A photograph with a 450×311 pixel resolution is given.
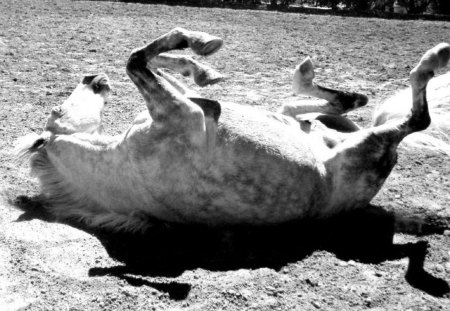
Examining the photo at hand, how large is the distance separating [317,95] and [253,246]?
61.1 inches

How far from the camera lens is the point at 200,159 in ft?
9.87

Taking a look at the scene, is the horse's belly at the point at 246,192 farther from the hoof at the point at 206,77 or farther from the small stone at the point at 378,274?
the hoof at the point at 206,77

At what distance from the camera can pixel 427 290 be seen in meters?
2.71

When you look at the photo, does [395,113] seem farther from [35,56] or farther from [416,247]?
[35,56]

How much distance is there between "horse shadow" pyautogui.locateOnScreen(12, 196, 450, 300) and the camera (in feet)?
9.53

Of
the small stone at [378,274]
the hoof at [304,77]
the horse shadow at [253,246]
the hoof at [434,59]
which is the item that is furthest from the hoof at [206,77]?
the small stone at [378,274]

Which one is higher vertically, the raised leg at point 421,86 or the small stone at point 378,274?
the raised leg at point 421,86

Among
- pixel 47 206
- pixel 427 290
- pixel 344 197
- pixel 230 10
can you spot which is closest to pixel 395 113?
pixel 344 197

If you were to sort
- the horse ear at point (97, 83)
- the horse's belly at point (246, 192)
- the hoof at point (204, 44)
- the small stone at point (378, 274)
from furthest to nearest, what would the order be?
the horse ear at point (97, 83) < the hoof at point (204, 44) < the horse's belly at point (246, 192) < the small stone at point (378, 274)

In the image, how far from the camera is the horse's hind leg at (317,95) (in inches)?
162

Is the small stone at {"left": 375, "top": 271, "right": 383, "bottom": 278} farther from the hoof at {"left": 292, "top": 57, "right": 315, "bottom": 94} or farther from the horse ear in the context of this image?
the horse ear

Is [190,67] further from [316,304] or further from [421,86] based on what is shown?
[316,304]

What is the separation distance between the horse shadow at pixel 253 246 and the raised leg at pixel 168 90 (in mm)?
644

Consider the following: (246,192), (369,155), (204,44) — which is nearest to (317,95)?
(369,155)
